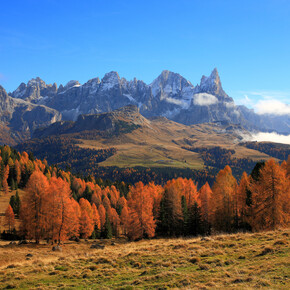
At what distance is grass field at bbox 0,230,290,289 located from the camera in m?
16.0

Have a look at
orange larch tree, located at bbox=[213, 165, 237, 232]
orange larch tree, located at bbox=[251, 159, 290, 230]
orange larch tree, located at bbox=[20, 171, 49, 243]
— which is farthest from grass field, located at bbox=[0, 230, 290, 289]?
orange larch tree, located at bbox=[213, 165, 237, 232]

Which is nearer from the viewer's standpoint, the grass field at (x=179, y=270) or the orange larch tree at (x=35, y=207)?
the grass field at (x=179, y=270)

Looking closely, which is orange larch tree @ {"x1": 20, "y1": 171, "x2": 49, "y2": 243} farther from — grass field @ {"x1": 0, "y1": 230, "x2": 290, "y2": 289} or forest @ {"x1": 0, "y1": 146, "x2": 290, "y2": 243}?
grass field @ {"x1": 0, "y1": 230, "x2": 290, "y2": 289}

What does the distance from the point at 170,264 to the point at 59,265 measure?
430 inches

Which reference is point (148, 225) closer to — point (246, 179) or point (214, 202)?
point (214, 202)

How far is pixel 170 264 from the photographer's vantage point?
21062 millimetres

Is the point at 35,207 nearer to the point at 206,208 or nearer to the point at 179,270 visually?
the point at 179,270

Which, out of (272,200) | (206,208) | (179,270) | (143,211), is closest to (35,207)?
(143,211)

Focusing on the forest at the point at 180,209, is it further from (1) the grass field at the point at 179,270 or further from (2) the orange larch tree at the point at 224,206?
(1) the grass field at the point at 179,270

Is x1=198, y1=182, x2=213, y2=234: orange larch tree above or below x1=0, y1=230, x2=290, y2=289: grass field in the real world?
below

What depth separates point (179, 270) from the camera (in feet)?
63.5

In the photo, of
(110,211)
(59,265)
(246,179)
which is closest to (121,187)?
(110,211)

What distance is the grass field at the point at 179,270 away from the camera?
52.5 ft

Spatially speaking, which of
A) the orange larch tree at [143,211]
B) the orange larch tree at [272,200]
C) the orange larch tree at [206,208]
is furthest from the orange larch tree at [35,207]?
the orange larch tree at [272,200]
